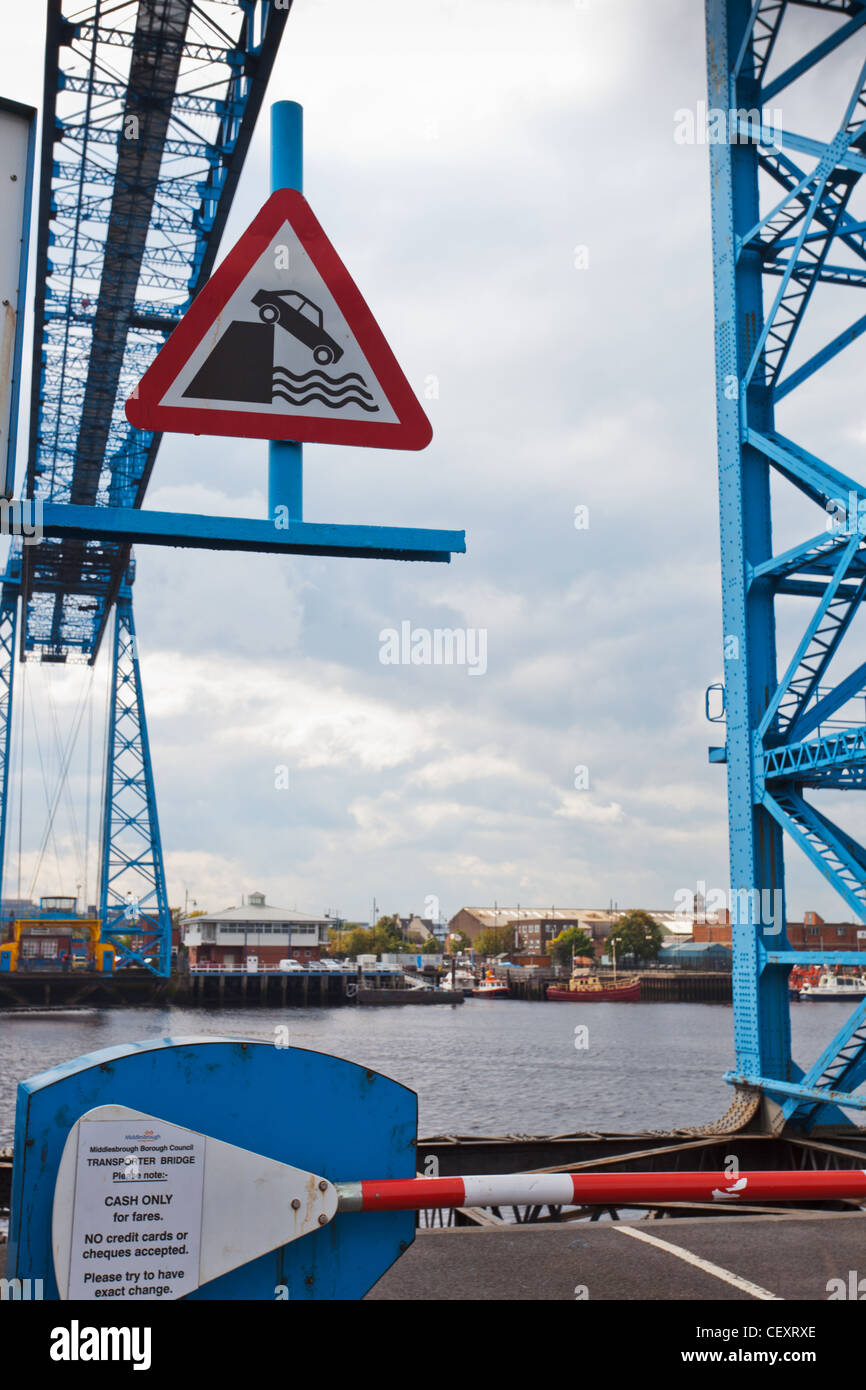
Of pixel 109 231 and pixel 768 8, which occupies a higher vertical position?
pixel 109 231

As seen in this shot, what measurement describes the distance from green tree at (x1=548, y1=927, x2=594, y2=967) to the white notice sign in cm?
13014

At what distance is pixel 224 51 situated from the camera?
59.0ft

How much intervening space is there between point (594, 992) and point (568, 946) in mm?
31100

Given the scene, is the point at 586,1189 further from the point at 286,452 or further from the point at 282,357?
the point at 282,357

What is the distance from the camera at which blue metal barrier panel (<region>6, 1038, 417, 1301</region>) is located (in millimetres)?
2557

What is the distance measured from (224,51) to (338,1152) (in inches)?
757

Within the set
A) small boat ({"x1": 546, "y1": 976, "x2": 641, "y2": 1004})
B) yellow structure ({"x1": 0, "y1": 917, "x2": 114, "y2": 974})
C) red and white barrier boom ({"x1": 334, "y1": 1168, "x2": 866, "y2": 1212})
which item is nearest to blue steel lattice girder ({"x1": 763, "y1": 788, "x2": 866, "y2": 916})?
red and white barrier boom ({"x1": 334, "y1": 1168, "x2": 866, "y2": 1212})

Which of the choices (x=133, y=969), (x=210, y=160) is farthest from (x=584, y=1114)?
(x=133, y=969)

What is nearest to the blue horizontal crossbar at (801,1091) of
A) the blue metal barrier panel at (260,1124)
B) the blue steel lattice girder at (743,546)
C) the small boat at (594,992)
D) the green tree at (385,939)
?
the blue steel lattice girder at (743,546)

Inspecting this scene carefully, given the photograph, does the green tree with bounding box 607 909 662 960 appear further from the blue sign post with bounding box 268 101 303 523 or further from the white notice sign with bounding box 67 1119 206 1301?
the white notice sign with bounding box 67 1119 206 1301

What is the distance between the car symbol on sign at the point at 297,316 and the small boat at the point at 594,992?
333 feet

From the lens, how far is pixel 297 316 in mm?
3221
